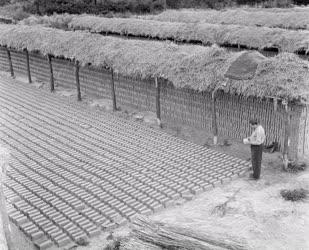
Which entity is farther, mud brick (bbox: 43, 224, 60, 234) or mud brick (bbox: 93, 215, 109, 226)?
mud brick (bbox: 93, 215, 109, 226)

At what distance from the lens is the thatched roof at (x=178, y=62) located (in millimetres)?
10172

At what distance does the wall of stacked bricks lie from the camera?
10.6m

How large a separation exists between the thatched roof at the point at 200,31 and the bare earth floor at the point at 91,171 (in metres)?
7.86

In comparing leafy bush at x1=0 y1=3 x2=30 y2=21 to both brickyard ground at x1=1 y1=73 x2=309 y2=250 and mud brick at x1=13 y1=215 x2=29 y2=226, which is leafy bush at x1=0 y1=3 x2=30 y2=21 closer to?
mud brick at x1=13 y1=215 x2=29 y2=226

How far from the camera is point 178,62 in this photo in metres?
12.5

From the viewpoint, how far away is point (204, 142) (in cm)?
1198

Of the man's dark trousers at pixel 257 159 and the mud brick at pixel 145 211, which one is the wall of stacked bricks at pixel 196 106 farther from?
the mud brick at pixel 145 211

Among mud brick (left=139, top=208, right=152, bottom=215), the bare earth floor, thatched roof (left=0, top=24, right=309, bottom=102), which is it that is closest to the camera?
the bare earth floor

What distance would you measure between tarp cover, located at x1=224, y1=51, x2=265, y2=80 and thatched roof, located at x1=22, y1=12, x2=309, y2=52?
258 inches

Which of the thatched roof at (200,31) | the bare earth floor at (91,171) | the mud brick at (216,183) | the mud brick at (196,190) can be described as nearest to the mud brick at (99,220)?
the bare earth floor at (91,171)

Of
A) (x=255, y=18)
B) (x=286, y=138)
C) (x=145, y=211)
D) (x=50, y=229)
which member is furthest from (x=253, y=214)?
(x=255, y=18)

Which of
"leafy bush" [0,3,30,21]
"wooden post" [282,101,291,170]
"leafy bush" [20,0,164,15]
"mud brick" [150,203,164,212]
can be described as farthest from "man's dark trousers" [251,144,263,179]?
"leafy bush" [20,0,164,15]

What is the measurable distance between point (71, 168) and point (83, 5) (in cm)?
2543

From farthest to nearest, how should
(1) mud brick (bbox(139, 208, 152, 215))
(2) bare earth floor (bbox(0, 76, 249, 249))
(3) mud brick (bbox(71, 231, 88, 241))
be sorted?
(1) mud brick (bbox(139, 208, 152, 215)), (2) bare earth floor (bbox(0, 76, 249, 249)), (3) mud brick (bbox(71, 231, 88, 241))
